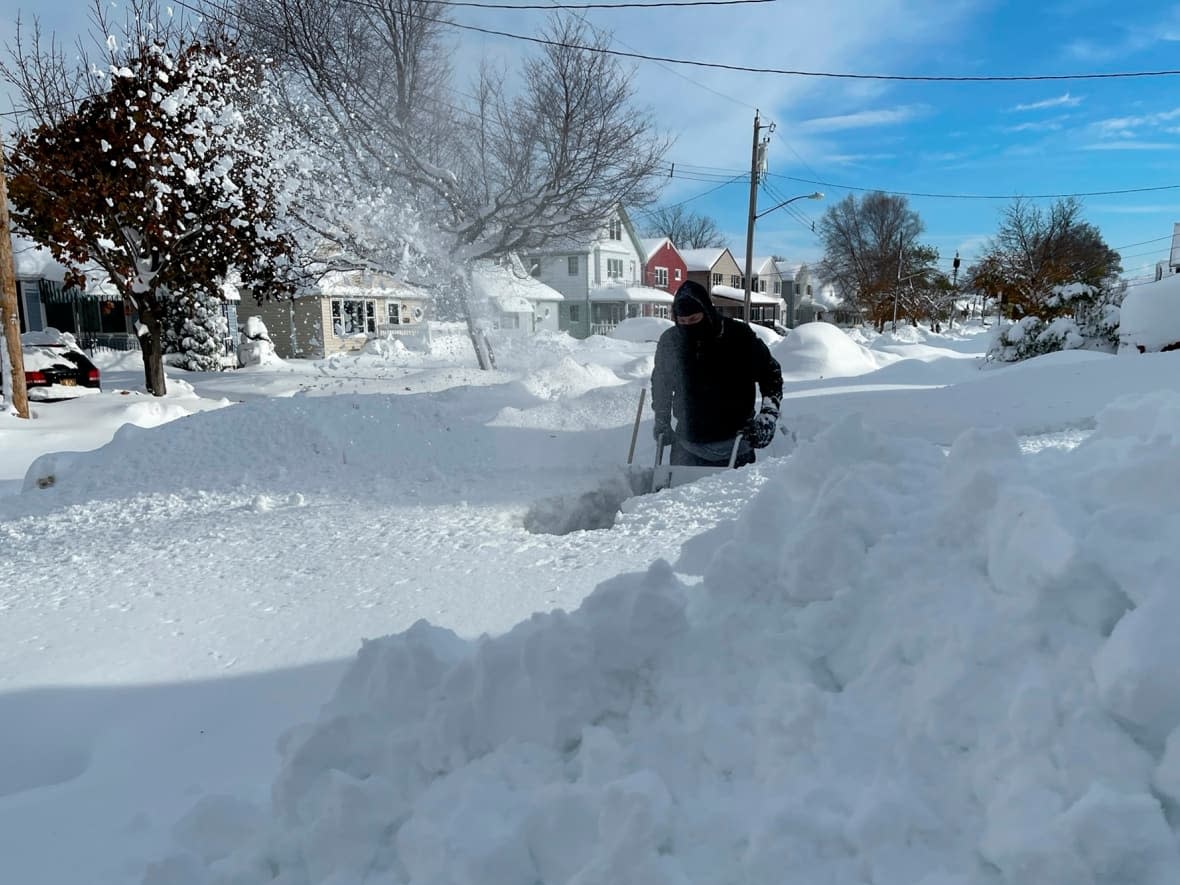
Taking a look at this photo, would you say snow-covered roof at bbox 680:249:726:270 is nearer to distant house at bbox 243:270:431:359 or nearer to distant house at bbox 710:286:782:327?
distant house at bbox 710:286:782:327

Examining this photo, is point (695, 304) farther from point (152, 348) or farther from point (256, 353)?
point (256, 353)

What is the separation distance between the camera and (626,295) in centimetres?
4209

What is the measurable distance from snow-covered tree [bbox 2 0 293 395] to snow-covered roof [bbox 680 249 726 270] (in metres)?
41.2

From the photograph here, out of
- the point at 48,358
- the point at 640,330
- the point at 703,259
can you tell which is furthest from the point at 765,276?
the point at 48,358

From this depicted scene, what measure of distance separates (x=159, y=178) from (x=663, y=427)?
13597 millimetres

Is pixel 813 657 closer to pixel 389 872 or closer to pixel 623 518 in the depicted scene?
pixel 389 872

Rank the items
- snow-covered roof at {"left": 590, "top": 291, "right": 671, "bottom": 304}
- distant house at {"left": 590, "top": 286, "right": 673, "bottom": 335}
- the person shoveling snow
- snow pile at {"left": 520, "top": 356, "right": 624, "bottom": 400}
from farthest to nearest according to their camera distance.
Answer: distant house at {"left": 590, "top": 286, "right": 673, "bottom": 335} → snow-covered roof at {"left": 590, "top": 291, "right": 671, "bottom": 304} → snow pile at {"left": 520, "top": 356, "right": 624, "bottom": 400} → the person shoveling snow

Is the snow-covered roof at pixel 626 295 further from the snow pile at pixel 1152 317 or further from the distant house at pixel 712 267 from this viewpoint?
the snow pile at pixel 1152 317

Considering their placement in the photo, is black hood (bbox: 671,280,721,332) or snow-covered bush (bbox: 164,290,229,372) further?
snow-covered bush (bbox: 164,290,229,372)

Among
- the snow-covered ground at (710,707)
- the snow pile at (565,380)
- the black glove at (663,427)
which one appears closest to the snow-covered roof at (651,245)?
the snow pile at (565,380)

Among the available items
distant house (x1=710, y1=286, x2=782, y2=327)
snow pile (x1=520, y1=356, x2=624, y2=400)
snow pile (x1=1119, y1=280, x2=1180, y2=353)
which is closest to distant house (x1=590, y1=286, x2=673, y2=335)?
distant house (x1=710, y1=286, x2=782, y2=327)

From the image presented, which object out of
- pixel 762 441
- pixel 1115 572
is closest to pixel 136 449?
pixel 762 441

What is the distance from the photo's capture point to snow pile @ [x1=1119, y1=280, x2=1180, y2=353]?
35.8 ft

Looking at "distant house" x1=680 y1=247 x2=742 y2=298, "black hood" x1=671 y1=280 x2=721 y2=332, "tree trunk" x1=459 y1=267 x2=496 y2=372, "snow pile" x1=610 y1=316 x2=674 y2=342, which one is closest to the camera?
"black hood" x1=671 y1=280 x2=721 y2=332
